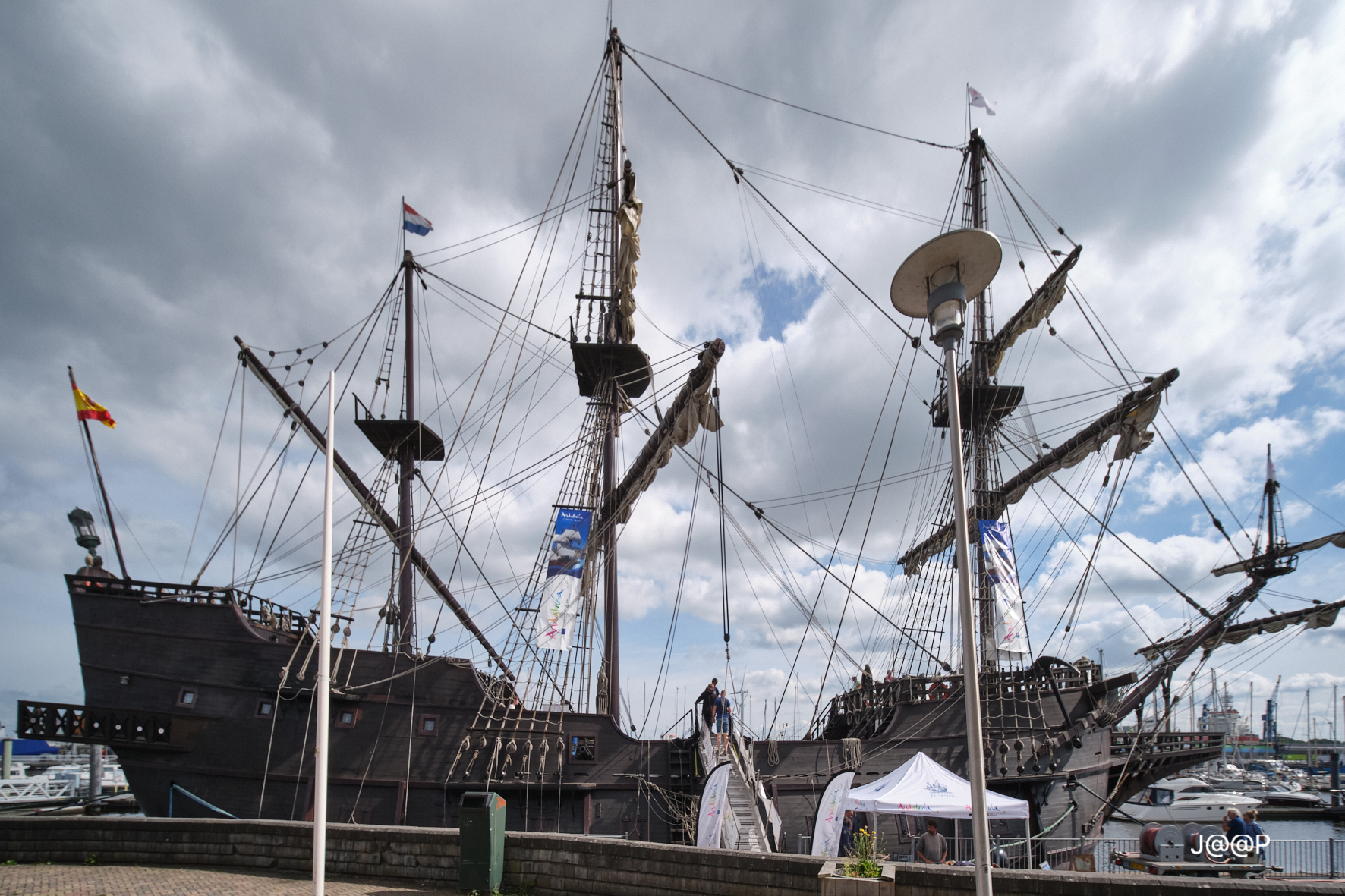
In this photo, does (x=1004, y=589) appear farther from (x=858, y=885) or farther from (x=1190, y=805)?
(x=858, y=885)

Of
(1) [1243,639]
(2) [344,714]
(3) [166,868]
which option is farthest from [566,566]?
(1) [1243,639]

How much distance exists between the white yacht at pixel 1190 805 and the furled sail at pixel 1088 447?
10.3m

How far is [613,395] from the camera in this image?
21969 mm

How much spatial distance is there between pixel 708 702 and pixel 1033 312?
62.4ft

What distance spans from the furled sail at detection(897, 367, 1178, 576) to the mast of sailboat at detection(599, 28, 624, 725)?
1151 centimetres

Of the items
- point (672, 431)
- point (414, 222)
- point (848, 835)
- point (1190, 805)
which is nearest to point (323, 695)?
point (848, 835)

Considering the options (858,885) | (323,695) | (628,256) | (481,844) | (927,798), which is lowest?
(927,798)

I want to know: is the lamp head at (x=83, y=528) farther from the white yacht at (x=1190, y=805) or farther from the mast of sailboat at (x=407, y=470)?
the white yacht at (x=1190, y=805)

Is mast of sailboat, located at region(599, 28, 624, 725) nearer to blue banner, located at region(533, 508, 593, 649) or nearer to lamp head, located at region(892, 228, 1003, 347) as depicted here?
blue banner, located at region(533, 508, 593, 649)

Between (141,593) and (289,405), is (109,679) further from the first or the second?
(289,405)

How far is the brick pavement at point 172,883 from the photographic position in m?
8.06

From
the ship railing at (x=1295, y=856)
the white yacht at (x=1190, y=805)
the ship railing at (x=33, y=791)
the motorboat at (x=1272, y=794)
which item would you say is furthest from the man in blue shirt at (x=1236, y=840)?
the motorboat at (x=1272, y=794)

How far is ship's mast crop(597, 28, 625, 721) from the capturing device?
19.3 m

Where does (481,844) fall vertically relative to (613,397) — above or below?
below
